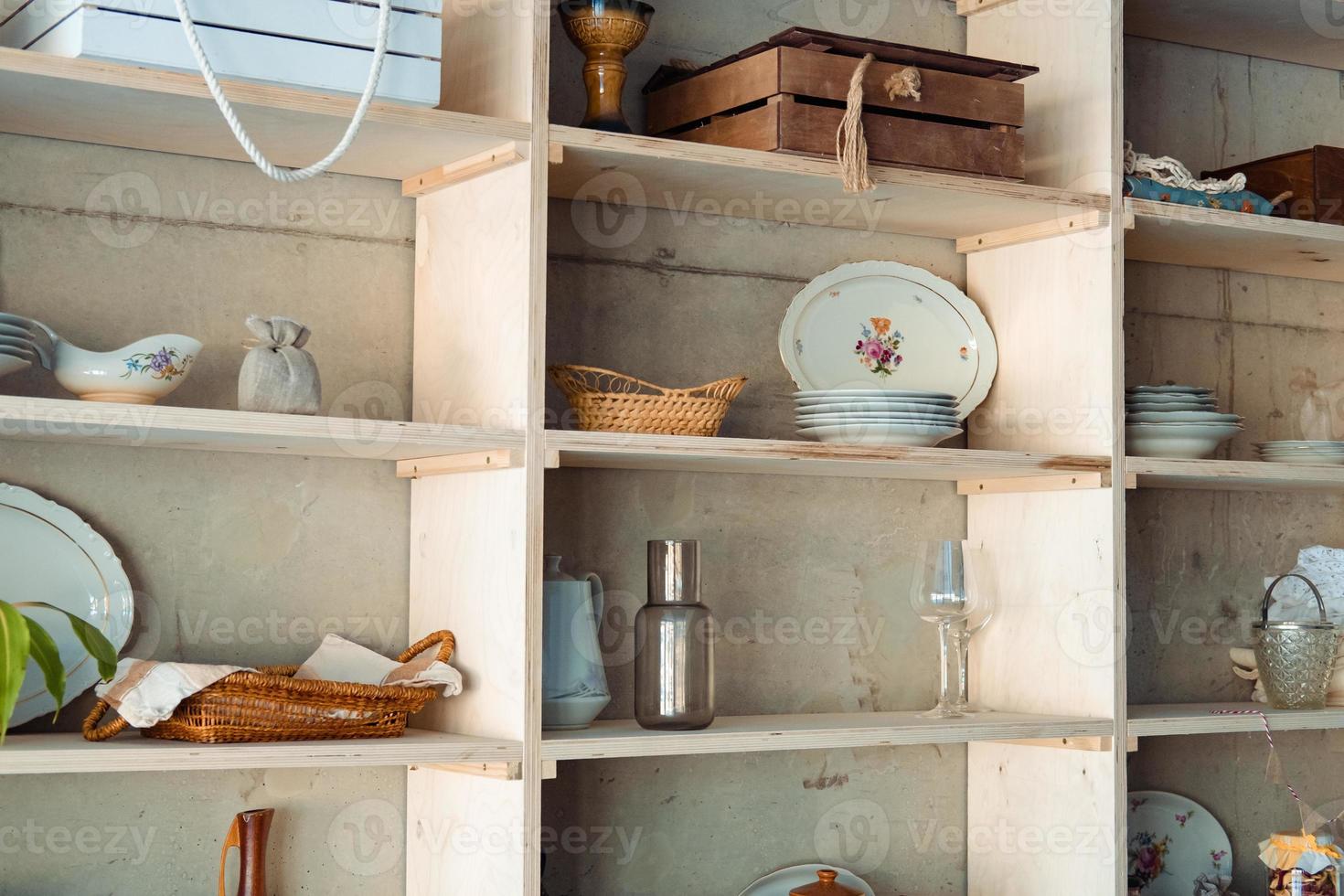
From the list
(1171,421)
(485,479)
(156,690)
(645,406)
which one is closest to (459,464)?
→ (485,479)

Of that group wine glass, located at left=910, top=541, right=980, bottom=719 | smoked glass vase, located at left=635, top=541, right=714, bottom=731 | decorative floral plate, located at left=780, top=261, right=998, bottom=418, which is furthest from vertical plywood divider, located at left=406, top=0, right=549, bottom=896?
wine glass, located at left=910, top=541, right=980, bottom=719

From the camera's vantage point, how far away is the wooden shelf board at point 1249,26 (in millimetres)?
2584

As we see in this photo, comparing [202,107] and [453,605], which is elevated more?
[202,107]

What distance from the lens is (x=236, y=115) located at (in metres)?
1.75

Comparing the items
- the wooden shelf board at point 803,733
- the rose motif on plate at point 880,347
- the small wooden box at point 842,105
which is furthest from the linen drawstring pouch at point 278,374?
the rose motif on plate at point 880,347

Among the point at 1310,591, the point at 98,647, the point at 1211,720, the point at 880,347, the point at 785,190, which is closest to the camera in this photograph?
the point at 98,647

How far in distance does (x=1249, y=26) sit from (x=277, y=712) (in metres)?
2.14

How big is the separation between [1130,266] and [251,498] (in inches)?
65.8

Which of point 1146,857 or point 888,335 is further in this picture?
point 1146,857

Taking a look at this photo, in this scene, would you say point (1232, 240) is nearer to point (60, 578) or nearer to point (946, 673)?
point (946, 673)

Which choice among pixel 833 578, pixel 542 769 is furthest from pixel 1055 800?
pixel 542 769

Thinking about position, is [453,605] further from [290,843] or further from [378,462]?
[290,843]

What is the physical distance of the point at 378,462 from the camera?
2.10 metres

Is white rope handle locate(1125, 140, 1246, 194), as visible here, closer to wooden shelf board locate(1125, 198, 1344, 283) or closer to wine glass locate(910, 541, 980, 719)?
wooden shelf board locate(1125, 198, 1344, 283)
